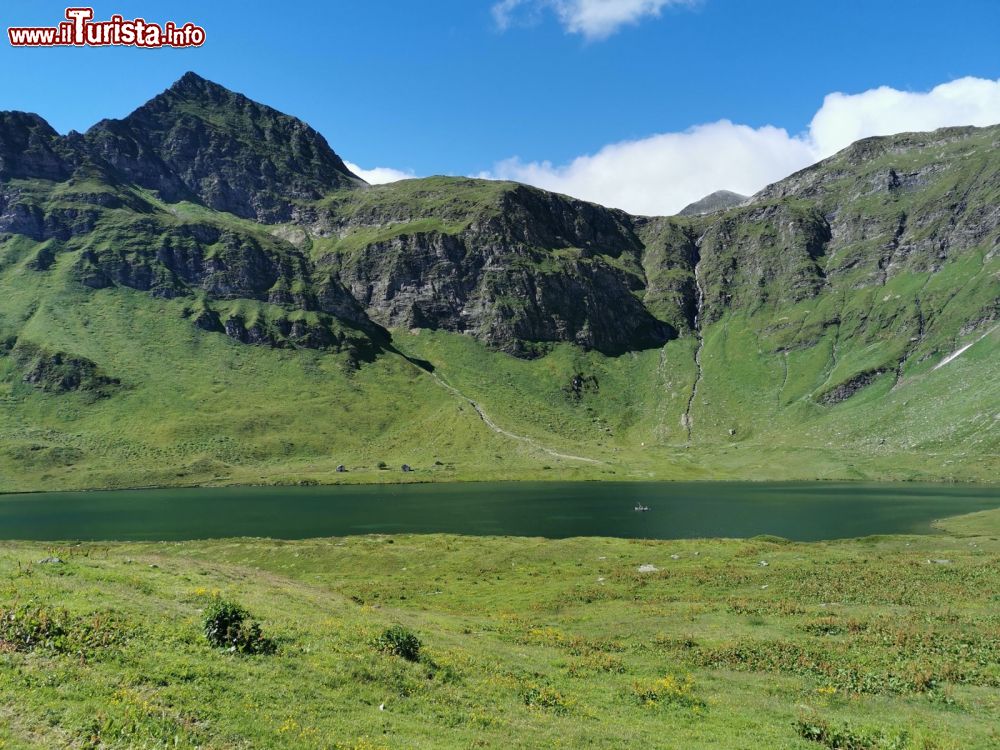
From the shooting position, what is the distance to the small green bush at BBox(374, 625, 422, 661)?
78.2 ft

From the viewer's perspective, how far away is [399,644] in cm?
2398

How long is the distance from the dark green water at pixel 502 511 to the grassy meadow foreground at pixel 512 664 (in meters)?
51.6

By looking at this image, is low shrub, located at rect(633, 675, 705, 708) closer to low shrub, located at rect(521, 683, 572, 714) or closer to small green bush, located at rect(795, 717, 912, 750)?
low shrub, located at rect(521, 683, 572, 714)

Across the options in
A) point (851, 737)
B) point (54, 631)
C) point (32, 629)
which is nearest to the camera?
point (32, 629)

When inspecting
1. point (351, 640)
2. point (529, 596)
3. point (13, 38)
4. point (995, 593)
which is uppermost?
point (13, 38)

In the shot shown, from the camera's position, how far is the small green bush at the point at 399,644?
78.2ft

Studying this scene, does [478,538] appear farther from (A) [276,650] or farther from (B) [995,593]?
(A) [276,650]

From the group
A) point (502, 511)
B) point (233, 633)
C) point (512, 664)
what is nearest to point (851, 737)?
point (512, 664)

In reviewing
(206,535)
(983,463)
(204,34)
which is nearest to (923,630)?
(204,34)

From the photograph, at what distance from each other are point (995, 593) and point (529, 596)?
3300 centimetres

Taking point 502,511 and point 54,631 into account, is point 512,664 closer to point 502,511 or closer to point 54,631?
point 54,631

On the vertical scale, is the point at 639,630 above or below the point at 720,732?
below

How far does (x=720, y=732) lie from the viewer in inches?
799

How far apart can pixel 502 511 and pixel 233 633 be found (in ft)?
350
